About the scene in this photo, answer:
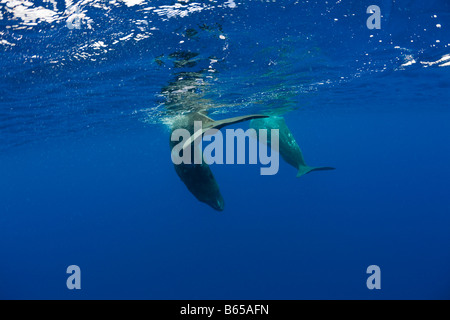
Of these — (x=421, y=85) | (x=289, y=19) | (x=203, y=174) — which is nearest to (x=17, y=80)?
(x=203, y=174)

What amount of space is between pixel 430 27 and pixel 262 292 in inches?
869

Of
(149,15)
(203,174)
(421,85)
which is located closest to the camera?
(203,174)

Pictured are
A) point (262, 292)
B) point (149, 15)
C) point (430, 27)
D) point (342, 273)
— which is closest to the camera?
point (149, 15)

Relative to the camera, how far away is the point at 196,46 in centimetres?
816

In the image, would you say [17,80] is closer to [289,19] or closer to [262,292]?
[289,19]

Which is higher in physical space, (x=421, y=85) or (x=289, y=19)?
(x=421, y=85)

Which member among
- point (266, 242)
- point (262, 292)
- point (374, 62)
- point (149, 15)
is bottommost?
point (262, 292)
